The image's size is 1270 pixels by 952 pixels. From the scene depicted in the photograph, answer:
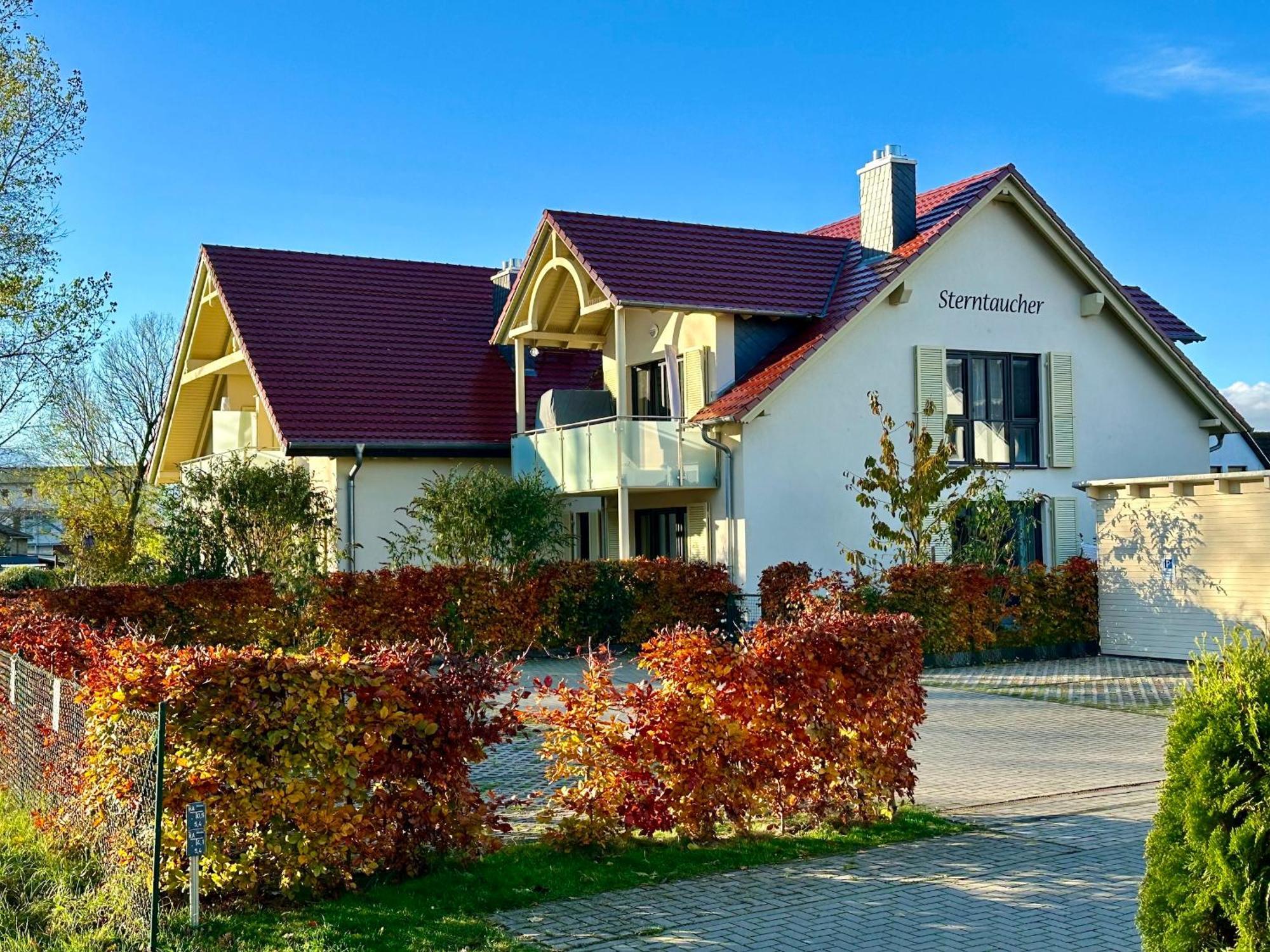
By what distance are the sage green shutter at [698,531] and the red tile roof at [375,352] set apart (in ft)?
16.3

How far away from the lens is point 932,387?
2516 centimetres

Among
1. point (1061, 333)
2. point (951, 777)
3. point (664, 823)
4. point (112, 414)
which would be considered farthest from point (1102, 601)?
point (112, 414)

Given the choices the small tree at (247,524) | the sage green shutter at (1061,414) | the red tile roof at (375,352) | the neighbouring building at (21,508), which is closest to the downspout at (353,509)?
the red tile roof at (375,352)

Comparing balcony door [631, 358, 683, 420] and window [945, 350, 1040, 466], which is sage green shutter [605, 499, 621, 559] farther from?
window [945, 350, 1040, 466]

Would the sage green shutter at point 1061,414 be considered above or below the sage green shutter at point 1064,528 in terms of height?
above

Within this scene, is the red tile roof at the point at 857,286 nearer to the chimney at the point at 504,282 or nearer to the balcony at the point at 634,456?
the balcony at the point at 634,456

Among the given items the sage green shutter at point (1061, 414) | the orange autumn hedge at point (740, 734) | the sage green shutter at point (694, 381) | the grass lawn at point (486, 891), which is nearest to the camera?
the grass lawn at point (486, 891)

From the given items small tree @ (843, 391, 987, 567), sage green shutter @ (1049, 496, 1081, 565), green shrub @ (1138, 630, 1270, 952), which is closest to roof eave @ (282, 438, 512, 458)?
small tree @ (843, 391, 987, 567)

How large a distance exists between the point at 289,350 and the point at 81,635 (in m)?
17.9

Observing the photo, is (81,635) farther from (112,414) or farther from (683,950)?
(112,414)

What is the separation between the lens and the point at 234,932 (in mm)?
7113

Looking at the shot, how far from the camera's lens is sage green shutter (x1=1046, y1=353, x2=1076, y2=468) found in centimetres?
2609

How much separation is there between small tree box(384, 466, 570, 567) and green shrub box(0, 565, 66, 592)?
46.4 feet

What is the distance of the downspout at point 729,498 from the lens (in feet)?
77.4
